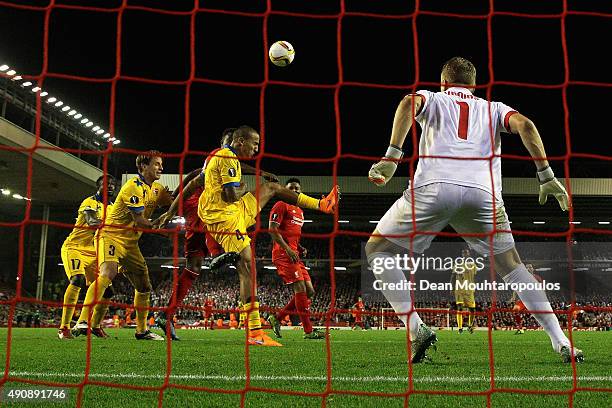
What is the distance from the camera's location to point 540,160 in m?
4.39

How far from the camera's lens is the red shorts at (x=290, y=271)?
909 cm

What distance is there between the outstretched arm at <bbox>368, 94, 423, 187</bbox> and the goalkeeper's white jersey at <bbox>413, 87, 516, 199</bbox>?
5.4 inches

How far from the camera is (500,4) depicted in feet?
43.8

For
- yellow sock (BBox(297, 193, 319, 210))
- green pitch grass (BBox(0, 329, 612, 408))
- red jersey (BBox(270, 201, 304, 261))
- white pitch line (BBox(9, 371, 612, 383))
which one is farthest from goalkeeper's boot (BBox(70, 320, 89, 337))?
white pitch line (BBox(9, 371, 612, 383))

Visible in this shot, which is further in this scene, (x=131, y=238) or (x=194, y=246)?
(x=194, y=246)

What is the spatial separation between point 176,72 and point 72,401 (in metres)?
19.0

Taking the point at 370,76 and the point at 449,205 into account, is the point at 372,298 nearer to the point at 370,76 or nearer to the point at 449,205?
the point at 370,76

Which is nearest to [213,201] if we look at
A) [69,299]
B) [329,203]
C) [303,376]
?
[329,203]

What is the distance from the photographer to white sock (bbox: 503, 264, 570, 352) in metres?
4.73

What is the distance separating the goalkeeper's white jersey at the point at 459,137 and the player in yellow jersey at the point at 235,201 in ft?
6.13

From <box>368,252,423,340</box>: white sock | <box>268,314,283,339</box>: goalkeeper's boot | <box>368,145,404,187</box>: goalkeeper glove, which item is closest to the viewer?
<box>368,145,404,187</box>: goalkeeper glove

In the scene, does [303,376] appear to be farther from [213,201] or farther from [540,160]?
[213,201]

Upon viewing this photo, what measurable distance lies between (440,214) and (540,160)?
29.5 inches

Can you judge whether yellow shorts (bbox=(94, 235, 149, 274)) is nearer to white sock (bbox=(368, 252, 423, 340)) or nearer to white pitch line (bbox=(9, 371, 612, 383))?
white pitch line (bbox=(9, 371, 612, 383))
